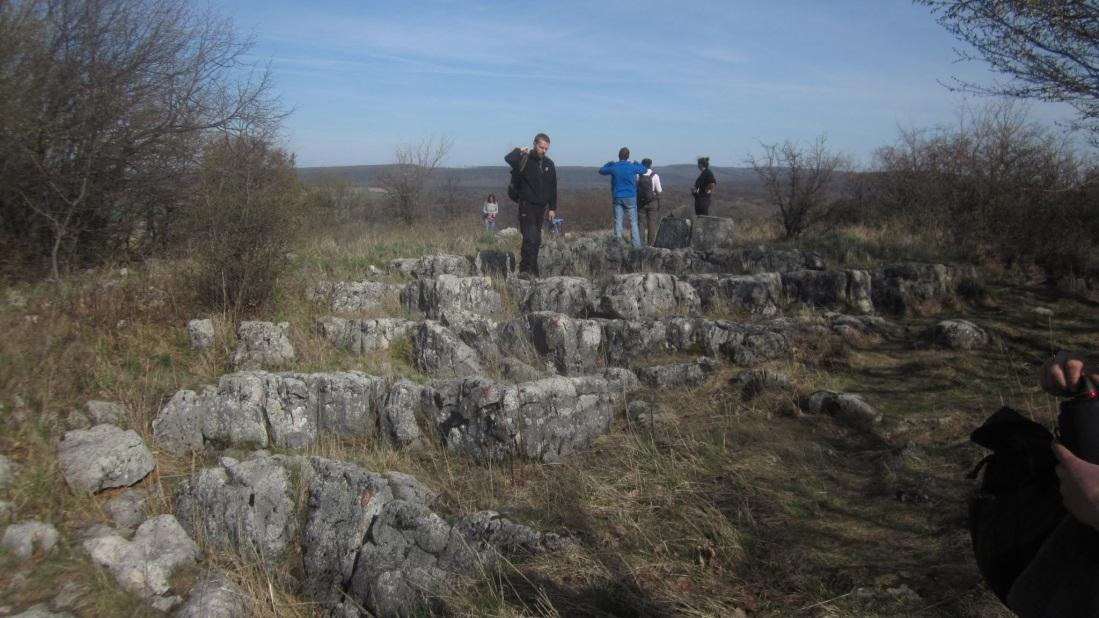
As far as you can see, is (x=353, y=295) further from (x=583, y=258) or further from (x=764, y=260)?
(x=764, y=260)

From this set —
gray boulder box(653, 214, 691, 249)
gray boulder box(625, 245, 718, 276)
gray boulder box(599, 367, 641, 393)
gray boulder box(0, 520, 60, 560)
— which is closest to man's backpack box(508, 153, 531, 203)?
gray boulder box(625, 245, 718, 276)

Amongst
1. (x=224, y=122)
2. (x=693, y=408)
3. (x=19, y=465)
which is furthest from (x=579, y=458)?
(x=224, y=122)

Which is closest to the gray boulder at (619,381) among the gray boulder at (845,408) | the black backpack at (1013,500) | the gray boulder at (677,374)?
the gray boulder at (677,374)

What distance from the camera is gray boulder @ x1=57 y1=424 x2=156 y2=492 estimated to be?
5074mm

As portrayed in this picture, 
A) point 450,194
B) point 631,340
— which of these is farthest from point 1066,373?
point 450,194

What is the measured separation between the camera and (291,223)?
8422mm

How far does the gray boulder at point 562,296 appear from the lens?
8.33 metres

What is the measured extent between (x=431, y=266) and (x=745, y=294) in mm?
3869

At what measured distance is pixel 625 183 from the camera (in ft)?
37.3

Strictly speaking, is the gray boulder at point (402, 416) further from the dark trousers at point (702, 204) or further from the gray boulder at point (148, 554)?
the dark trousers at point (702, 204)

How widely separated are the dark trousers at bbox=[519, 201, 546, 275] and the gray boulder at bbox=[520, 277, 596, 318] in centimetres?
100

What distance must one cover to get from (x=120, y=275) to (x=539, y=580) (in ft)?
20.7

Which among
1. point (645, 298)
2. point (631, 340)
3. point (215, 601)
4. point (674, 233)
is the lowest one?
point (215, 601)

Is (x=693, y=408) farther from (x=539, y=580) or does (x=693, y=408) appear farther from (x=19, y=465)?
(x=19, y=465)
